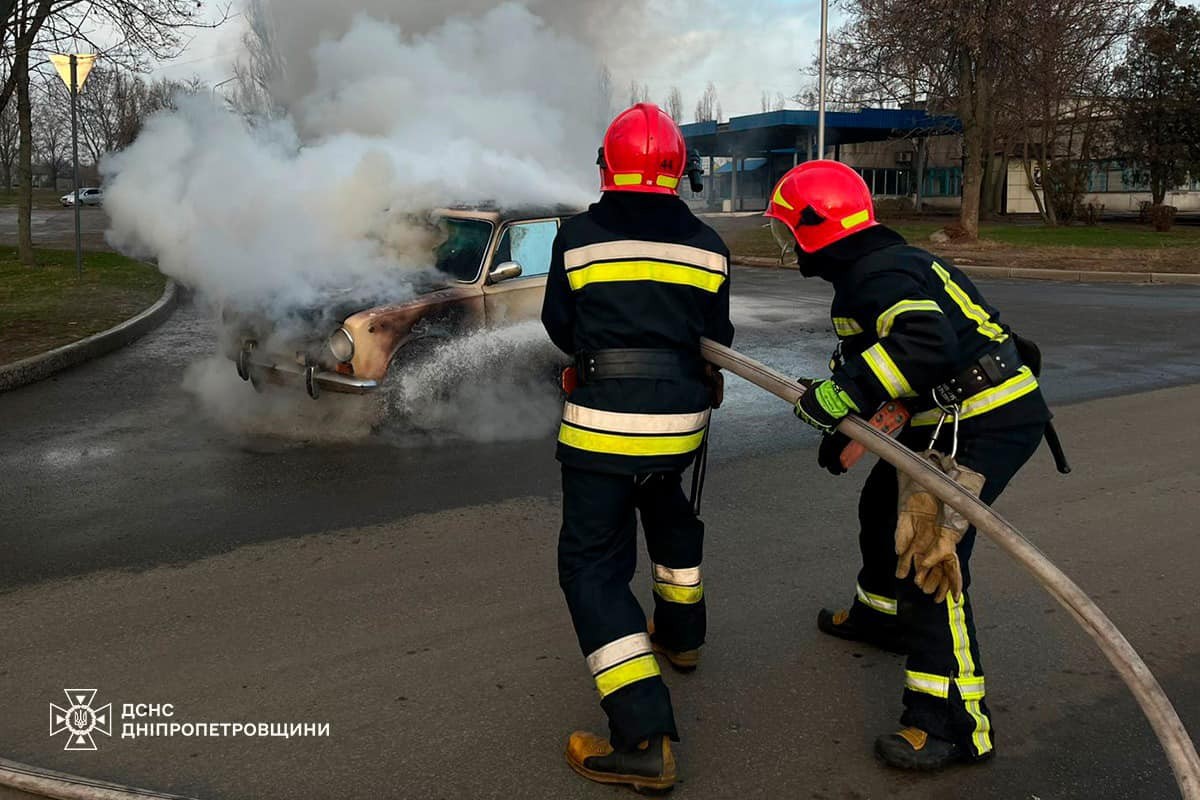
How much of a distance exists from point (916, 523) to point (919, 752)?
68 cm

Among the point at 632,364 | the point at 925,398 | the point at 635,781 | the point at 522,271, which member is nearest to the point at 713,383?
the point at 632,364

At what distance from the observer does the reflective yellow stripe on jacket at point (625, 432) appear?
9.82 ft

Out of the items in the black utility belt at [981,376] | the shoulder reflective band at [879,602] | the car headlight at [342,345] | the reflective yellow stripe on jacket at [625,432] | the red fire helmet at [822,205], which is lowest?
the shoulder reflective band at [879,602]

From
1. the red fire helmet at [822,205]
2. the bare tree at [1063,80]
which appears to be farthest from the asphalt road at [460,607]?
the bare tree at [1063,80]

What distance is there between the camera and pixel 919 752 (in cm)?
294

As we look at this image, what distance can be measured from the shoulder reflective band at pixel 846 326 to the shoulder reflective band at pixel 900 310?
0.18 metres

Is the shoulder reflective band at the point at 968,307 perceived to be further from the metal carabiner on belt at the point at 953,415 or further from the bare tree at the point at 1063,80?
the bare tree at the point at 1063,80

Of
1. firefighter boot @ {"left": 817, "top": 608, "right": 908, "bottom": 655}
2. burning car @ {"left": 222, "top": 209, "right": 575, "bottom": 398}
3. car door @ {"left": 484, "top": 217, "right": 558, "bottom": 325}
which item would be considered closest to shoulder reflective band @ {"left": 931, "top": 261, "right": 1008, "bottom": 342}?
firefighter boot @ {"left": 817, "top": 608, "right": 908, "bottom": 655}

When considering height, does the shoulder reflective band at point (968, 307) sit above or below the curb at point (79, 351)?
above

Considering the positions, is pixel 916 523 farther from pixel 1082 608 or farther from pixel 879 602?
pixel 879 602

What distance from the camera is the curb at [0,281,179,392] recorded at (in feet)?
28.1

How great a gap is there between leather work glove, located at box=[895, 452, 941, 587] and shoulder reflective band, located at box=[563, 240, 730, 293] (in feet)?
2.90

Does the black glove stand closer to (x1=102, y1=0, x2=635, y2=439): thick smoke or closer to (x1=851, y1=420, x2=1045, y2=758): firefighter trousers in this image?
(x1=851, y1=420, x2=1045, y2=758): firefighter trousers

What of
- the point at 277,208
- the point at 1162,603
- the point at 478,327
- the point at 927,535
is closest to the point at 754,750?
the point at 927,535
